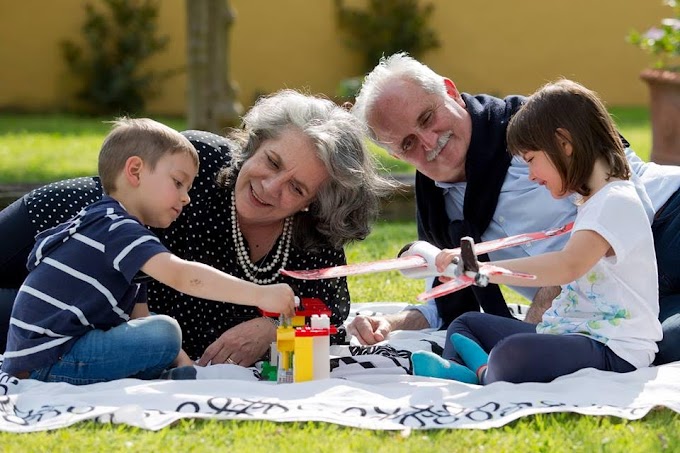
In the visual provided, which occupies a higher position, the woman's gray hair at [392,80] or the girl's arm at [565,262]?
the woman's gray hair at [392,80]

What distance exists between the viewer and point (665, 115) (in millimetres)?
8891

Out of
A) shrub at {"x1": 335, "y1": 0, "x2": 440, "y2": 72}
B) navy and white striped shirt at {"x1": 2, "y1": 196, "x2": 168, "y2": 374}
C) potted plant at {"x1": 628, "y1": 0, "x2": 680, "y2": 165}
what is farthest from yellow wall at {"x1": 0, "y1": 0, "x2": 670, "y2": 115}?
navy and white striped shirt at {"x1": 2, "y1": 196, "x2": 168, "y2": 374}

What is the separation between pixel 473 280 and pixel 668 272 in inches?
47.6

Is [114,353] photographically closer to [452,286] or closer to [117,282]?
[117,282]

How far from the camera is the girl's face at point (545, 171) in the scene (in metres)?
3.59

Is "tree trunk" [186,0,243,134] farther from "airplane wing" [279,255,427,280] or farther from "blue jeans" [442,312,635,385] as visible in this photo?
"blue jeans" [442,312,635,385]

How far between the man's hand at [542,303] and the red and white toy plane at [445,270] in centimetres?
44

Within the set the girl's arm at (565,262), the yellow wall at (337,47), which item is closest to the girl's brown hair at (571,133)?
the girl's arm at (565,262)

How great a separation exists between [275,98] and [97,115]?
12.1 meters

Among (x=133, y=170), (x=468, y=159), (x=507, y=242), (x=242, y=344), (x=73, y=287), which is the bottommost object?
(x=242, y=344)

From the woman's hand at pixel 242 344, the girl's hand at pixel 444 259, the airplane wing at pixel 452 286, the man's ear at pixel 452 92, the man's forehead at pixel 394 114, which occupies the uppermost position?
the man's ear at pixel 452 92

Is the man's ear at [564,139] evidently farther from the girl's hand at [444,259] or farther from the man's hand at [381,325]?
the man's hand at [381,325]

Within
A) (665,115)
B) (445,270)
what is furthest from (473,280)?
(665,115)

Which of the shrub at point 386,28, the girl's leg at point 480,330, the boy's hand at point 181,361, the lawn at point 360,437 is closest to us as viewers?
the lawn at point 360,437
